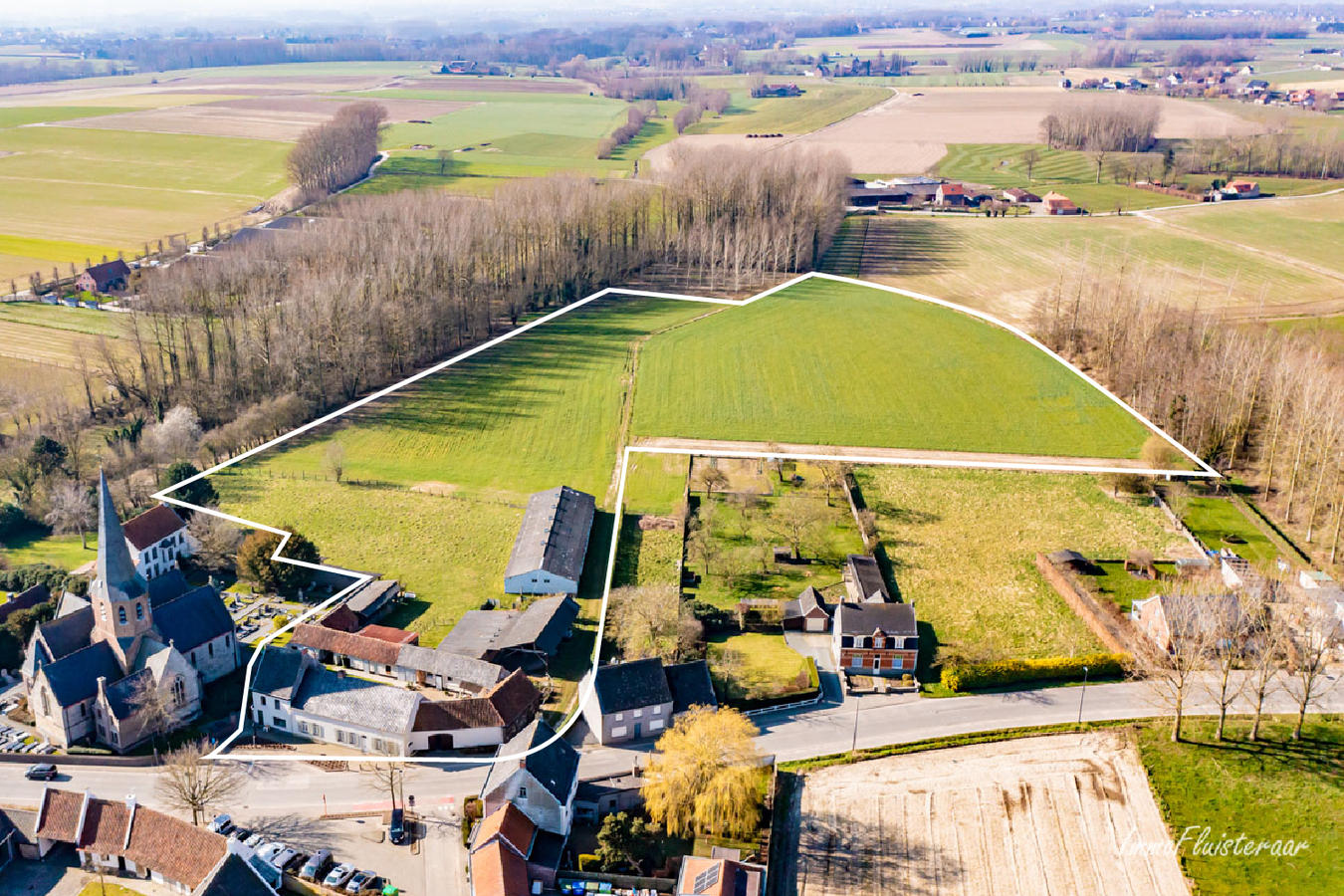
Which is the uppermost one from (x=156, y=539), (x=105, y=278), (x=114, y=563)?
(x=114, y=563)

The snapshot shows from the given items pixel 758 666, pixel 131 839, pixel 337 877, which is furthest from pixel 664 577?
pixel 131 839

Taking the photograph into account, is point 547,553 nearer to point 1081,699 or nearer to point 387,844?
A: point 387,844

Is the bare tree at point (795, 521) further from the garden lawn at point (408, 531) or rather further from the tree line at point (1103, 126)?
the tree line at point (1103, 126)

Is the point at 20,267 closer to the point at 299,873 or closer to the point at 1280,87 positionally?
the point at 299,873

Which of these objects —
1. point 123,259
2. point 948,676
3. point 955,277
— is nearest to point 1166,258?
point 955,277

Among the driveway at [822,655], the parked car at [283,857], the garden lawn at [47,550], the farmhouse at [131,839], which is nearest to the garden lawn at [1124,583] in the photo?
the driveway at [822,655]

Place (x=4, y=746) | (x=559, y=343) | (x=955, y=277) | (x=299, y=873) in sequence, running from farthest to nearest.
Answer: (x=955, y=277) < (x=4, y=746) < (x=299, y=873) < (x=559, y=343)
